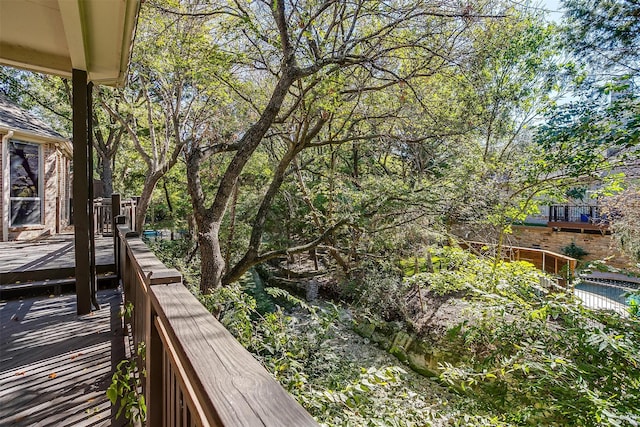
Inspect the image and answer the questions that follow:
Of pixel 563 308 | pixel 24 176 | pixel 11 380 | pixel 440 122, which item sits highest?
pixel 440 122

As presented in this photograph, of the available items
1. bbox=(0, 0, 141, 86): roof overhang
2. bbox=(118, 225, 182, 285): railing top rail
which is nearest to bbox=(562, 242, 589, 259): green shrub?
bbox=(118, 225, 182, 285): railing top rail

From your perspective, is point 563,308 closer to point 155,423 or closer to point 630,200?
point 155,423

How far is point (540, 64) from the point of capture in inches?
294

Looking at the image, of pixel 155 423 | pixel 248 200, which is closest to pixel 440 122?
pixel 248 200

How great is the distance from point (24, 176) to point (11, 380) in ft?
25.3

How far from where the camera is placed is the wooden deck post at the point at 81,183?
3186mm

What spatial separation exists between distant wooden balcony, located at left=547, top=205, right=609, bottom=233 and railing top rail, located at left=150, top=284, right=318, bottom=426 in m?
14.9

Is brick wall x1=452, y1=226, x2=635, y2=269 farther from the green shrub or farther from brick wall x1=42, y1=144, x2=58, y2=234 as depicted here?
brick wall x1=42, y1=144, x2=58, y2=234

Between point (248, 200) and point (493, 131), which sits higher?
point (493, 131)

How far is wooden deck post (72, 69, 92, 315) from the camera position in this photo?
319 centimetres

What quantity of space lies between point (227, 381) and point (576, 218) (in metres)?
18.5

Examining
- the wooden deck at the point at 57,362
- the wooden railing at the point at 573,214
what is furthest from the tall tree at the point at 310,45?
the wooden railing at the point at 573,214

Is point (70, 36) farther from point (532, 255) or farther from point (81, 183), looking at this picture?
point (532, 255)

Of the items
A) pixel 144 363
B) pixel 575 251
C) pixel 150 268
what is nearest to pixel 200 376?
pixel 150 268
